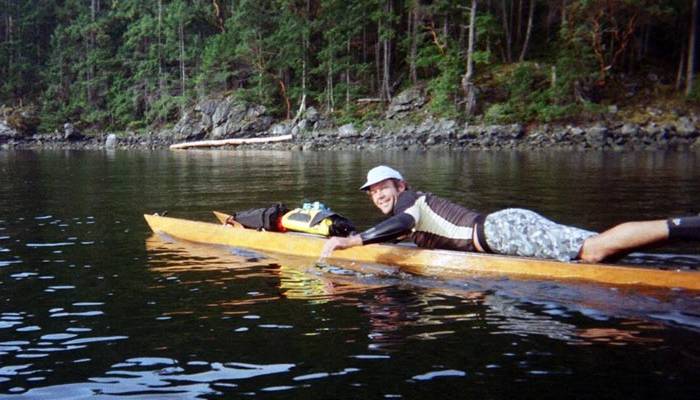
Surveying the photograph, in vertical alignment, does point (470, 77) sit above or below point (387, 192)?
above

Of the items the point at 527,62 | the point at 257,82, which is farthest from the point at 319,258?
the point at 257,82

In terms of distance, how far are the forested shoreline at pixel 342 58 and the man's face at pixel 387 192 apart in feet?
89.0

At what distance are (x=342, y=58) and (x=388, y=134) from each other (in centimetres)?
950

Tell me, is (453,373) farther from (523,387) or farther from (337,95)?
(337,95)

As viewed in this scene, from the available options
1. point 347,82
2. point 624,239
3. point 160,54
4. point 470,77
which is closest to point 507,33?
point 470,77

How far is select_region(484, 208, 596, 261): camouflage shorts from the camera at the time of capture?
6.41 meters

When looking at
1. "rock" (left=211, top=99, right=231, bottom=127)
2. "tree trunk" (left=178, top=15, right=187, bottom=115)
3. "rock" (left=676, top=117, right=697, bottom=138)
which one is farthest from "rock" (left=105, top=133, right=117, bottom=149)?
"rock" (left=676, top=117, right=697, bottom=138)

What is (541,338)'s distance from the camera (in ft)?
15.7

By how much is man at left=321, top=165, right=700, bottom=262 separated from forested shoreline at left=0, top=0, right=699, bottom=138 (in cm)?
2701

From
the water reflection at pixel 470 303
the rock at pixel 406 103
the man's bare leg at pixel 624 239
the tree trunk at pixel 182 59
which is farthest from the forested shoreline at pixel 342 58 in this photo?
the water reflection at pixel 470 303

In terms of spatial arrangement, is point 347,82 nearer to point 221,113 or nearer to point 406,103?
point 406,103

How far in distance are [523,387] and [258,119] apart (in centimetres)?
4204

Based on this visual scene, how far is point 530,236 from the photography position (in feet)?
21.7

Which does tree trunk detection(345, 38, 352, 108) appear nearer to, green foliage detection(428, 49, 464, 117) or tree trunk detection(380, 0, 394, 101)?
tree trunk detection(380, 0, 394, 101)
